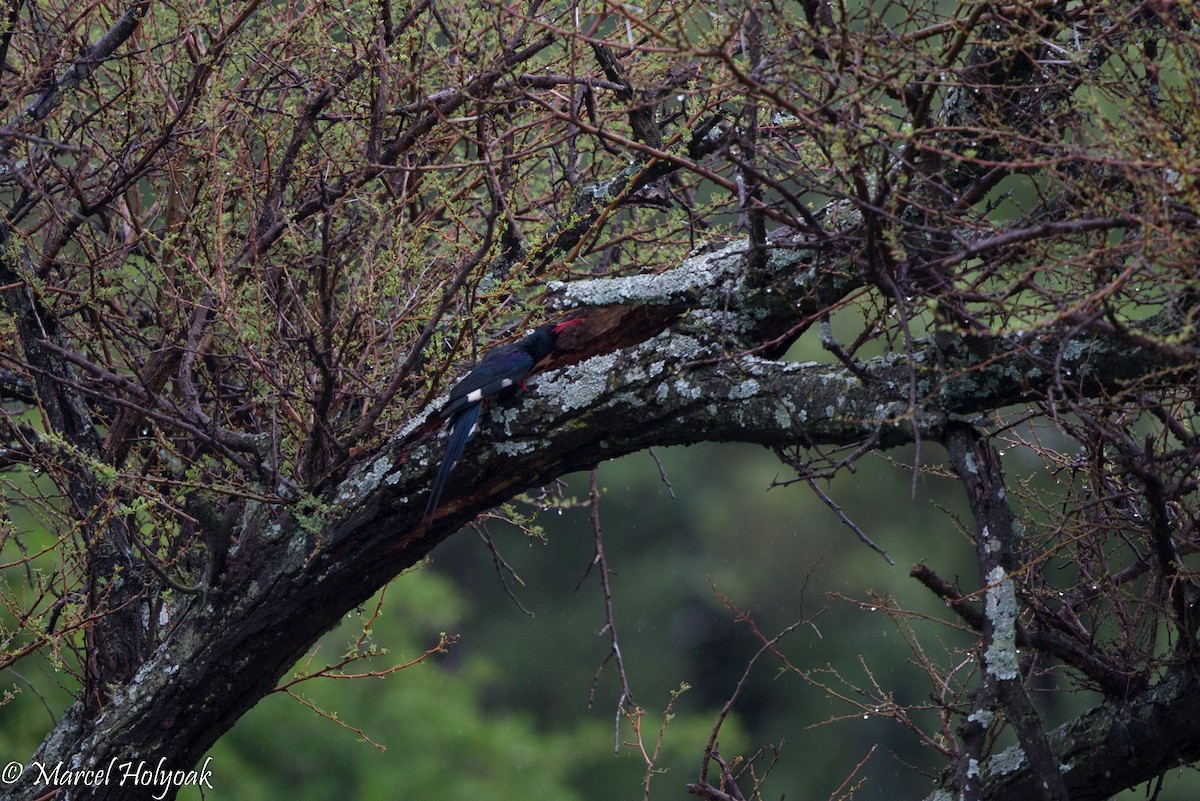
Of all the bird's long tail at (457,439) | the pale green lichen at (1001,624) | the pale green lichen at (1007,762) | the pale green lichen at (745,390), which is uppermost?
the bird's long tail at (457,439)

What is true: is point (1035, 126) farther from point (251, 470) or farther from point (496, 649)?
point (496, 649)

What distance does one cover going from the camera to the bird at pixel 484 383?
8.68ft

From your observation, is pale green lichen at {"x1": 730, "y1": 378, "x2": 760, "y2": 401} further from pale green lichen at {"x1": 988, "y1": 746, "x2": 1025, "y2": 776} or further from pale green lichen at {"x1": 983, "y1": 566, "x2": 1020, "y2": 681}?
pale green lichen at {"x1": 988, "y1": 746, "x2": 1025, "y2": 776}

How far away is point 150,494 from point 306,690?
19.4 ft

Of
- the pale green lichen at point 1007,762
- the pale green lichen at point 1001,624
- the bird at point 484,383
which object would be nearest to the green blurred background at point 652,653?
the pale green lichen at point 1007,762

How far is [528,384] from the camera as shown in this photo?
2754 millimetres

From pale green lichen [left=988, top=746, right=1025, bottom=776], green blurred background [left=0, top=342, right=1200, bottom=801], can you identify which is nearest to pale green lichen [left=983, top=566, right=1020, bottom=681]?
pale green lichen [left=988, top=746, right=1025, bottom=776]

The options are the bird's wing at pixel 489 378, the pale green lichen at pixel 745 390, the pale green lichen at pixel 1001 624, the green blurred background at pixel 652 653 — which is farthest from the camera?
the green blurred background at pixel 652 653

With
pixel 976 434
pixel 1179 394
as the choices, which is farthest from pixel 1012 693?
pixel 1179 394

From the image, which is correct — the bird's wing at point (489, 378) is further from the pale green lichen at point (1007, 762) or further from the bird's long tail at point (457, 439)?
the pale green lichen at point (1007, 762)

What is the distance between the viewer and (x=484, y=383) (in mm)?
2656

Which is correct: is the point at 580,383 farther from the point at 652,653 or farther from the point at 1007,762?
the point at 652,653

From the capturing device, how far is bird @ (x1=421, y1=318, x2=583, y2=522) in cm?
264

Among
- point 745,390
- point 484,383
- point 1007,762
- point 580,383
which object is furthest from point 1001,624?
point 484,383
